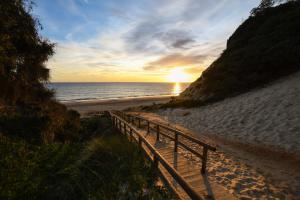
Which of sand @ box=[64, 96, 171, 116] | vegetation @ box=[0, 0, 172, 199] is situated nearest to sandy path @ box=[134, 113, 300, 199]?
vegetation @ box=[0, 0, 172, 199]

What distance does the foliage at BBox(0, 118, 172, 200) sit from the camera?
4883 mm

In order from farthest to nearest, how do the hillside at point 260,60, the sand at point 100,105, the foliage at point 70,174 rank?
1. the sand at point 100,105
2. the hillside at point 260,60
3. the foliage at point 70,174

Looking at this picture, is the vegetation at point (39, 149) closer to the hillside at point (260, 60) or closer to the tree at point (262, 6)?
the hillside at point (260, 60)

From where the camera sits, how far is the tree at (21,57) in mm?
7298

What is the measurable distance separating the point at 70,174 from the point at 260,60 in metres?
23.4

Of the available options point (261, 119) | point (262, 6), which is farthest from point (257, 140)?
point (262, 6)

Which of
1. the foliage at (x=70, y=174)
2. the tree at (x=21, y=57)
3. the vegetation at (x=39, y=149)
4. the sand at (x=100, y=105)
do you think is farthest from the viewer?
the sand at (x=100, y=105)

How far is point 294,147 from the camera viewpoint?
8.40 meters

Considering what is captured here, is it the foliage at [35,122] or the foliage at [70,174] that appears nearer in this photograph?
the foliage at [70,174]

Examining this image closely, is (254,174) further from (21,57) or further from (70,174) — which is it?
(21,57)

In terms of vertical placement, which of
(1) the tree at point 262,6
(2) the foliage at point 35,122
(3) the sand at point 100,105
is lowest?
(3) the sand at point 100,105

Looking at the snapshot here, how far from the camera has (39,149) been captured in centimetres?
730

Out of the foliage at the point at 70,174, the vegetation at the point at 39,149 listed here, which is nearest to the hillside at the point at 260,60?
the vegetation at the point at 39,149

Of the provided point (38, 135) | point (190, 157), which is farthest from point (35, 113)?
point (190, 157)
